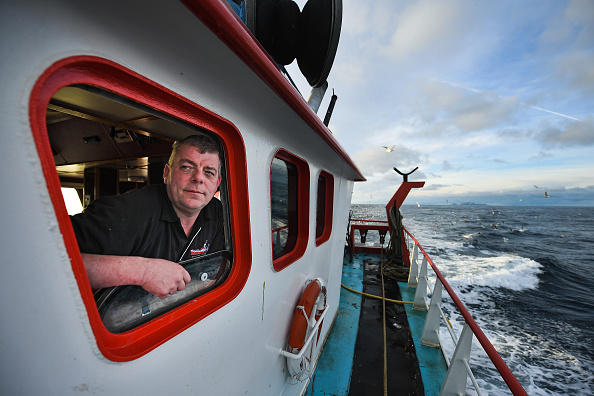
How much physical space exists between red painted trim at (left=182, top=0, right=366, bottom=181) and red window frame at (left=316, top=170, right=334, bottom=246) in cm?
194

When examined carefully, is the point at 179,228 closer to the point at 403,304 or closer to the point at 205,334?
the point at 205,334

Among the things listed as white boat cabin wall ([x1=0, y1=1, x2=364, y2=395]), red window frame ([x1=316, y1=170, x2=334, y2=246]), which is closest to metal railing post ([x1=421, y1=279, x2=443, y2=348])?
red window frame ([x1=316, y1=170, x2=334, y2=246])


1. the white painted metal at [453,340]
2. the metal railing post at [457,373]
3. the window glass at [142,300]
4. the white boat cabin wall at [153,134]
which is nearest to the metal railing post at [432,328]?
the white painted metal at [453,340]

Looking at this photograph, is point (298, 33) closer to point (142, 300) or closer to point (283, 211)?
point (283, 211)

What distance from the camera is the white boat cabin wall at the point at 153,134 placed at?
500mm

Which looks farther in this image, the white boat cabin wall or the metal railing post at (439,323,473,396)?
the metal railing post at (439,323,473,396)

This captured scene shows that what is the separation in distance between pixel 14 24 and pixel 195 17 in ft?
1.31

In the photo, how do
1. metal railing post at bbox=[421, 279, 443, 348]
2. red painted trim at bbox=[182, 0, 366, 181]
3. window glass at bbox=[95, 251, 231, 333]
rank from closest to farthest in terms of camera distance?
red painted trim at bbox=[182, 0, 366, 181] → window glass at bbox=[95, 251, 231, 333] → metal railing post at bbox=[421, 279, 443, 348]

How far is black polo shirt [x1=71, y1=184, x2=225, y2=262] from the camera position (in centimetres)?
82

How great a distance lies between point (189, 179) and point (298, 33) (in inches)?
65.3

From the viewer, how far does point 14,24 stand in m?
0.48

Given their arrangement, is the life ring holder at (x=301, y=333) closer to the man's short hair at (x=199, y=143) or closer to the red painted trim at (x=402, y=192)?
the man's short hair at (x=199, y=143)

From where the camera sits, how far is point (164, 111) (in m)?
0.87

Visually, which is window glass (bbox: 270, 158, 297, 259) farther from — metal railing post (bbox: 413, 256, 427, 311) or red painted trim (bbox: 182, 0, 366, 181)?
metal railing post (bbox: 413, 256, 427, 311)
